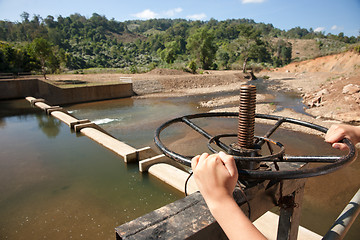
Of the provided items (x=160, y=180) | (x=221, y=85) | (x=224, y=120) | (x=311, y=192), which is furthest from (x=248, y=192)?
(x=221, y=85)

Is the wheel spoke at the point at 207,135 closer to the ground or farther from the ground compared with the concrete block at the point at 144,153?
farther from the ground

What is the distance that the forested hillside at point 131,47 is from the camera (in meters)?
27.2

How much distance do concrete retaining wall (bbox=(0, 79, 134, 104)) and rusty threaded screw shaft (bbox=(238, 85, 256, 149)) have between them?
18533 millimetres

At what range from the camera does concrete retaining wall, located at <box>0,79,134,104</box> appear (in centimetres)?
1609

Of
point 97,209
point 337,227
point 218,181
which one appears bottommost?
point 97,209

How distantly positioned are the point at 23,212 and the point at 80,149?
8.80 ft

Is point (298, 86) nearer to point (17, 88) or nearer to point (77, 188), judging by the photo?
point (17, 88)

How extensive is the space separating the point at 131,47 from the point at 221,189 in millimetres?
111484

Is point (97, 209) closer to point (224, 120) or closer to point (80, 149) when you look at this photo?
point (80, 149)

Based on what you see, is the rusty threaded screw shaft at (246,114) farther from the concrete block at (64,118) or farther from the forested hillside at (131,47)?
the forested hillside at (131,47)

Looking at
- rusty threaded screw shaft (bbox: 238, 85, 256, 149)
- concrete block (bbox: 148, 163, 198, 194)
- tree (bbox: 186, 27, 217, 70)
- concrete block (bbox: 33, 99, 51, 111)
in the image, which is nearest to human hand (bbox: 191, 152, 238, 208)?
rusty threaded screw shaft (bbox: 238, 85, 256, 149)

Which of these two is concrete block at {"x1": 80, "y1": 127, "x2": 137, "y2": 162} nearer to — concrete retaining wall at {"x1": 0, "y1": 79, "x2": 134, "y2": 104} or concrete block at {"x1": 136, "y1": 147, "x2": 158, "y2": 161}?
concrete block at {"x1": 136, "y1": 147, "x2": 158, "y2": 161}

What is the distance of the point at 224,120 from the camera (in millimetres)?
13750

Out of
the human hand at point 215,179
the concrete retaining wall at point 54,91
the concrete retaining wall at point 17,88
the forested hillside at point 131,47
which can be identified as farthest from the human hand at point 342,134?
the forested hillside at point 131,47
